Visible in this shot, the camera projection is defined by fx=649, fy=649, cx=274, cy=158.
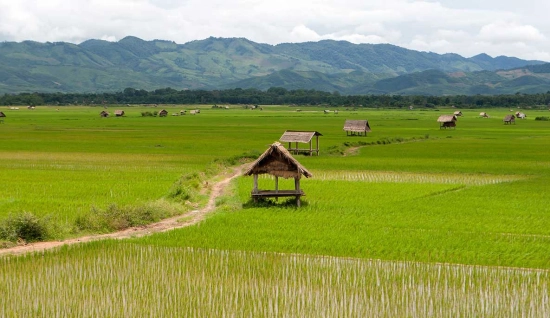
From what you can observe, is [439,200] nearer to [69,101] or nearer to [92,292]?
[92,292]

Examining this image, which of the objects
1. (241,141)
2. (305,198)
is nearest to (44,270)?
(305,198)

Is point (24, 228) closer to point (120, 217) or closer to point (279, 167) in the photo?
point (120, 217)

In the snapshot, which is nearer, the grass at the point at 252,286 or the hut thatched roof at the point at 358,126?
the grass at the point at 252,286

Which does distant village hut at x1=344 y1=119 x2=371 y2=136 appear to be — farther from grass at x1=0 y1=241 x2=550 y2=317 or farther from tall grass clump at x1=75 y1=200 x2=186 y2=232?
grass at x1=0 y1=241 x2=550 y2=317

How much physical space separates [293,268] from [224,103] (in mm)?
166704

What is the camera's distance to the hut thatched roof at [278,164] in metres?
19.7

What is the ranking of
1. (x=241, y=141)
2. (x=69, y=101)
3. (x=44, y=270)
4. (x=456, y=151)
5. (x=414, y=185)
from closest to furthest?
(x=44, y=270) < (x=414, y=185) < (x=456, y=151) < (x=241, y=141) < (x=69, y=101)

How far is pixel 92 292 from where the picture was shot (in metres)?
11.2

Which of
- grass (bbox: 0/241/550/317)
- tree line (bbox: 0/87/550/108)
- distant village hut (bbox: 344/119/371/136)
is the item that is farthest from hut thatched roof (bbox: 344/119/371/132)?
tree line (bbox: 0/87/550/108)

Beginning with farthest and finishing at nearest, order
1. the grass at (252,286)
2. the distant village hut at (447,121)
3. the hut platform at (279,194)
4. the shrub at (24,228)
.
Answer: the distant village hut at (447,121) < the hut platform at (279,194) < the shrub at (24,228) < the grass at (252,286)

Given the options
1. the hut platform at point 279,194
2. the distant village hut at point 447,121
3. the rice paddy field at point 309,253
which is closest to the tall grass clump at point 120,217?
the rice paddy field at point 309,253

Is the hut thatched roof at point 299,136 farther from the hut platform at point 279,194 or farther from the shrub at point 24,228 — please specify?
the shrub at point 24,228

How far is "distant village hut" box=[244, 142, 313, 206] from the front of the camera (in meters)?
19.7

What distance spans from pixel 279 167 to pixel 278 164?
0.10 metres
